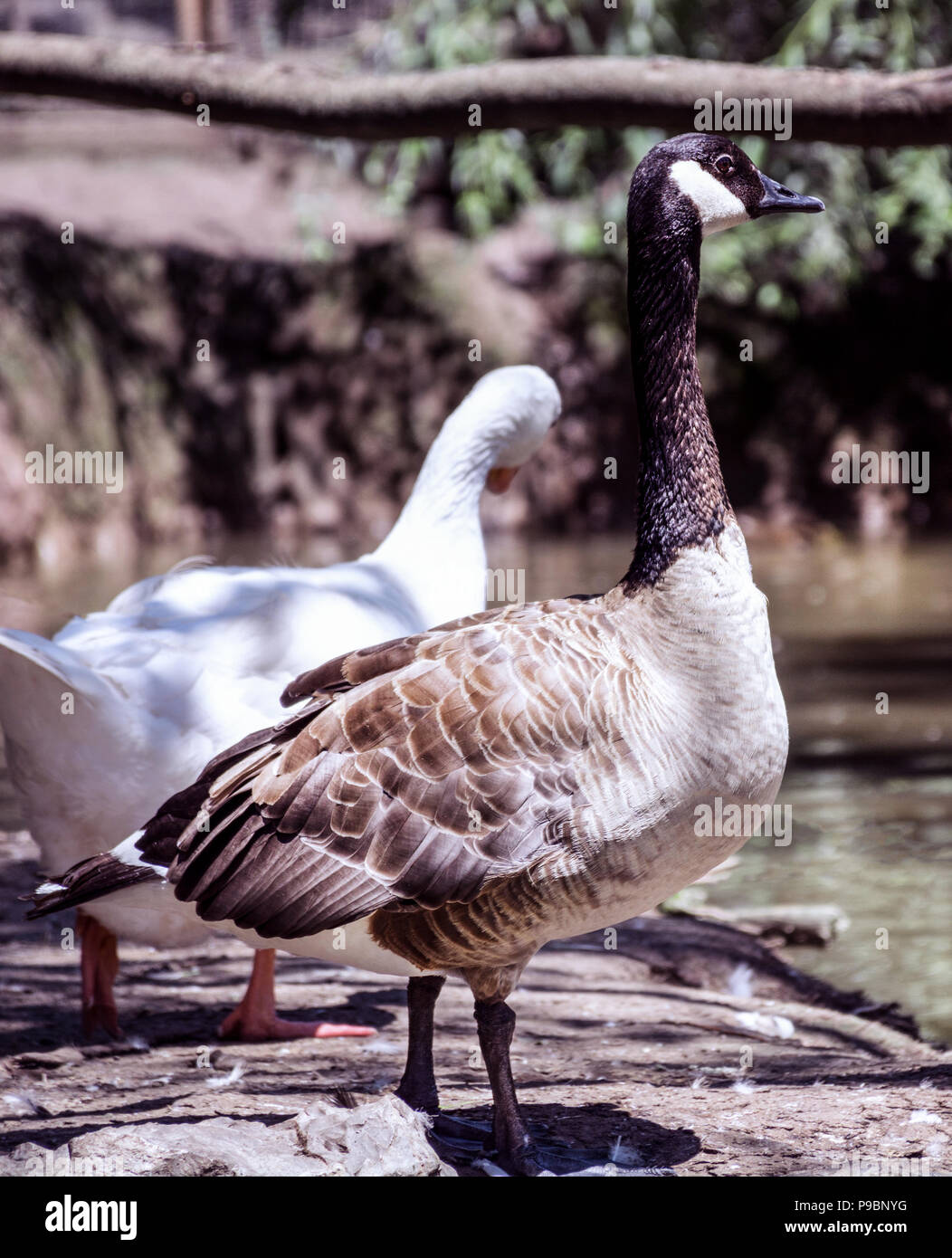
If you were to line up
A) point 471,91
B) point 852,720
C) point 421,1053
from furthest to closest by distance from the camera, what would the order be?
point 852,720 < point 471,91 < point 421,1053

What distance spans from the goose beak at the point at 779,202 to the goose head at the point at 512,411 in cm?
183

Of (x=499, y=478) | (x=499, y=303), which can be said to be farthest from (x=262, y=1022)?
(x=499, y=303)

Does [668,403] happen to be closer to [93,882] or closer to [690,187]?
[690,187]

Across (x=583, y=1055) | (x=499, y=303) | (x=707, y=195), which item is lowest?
(x=583, y=1055)

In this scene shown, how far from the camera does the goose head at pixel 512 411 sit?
5.85 metres

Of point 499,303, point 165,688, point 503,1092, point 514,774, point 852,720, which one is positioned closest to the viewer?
point 514,774

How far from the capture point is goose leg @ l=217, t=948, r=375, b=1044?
4559 mm

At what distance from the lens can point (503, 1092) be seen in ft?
11.3

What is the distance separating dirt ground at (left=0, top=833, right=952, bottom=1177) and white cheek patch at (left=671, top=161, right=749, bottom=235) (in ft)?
7.54

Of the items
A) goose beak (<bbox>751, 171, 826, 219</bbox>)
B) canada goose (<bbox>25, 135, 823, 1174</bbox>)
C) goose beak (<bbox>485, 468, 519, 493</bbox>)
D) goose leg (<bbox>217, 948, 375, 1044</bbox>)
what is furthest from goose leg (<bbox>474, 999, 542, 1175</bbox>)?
goose beak (<bbox>485, 468, 519, 493</bbox>)

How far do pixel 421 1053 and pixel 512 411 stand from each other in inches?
116

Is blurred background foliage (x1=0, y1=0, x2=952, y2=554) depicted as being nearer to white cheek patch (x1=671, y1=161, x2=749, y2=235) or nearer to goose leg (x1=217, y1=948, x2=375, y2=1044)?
goose leg (x1=217, y1=948, x2=375, y2=1044)

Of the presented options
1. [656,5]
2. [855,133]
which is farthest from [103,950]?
[656,5]

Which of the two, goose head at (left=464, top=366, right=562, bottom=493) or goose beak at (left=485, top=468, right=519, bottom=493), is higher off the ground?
goose head at (left=464, top=366, right=562, bottom=493)
